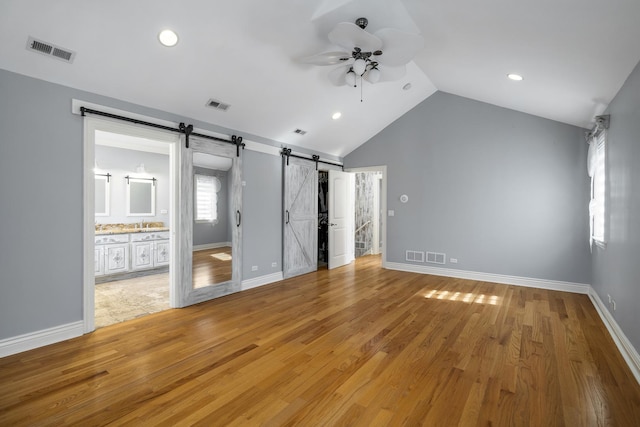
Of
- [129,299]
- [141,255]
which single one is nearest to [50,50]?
[129,299]

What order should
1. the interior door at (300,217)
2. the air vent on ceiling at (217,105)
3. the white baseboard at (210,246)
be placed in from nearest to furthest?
the air vent on ceiling at (217,105) → the white baseboard at (210,246) → the interior door at (300,217)

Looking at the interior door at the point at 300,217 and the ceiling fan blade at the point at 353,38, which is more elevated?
the ceiling fan blade at the point at 353,38

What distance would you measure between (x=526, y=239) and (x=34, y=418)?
639cm

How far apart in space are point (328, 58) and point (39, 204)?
314 centimetres

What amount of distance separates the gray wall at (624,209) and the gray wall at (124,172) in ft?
24.3

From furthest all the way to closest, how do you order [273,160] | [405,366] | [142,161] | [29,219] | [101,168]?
[142,161] < [101,168] < [273,160] < [29,219] < [405,366]

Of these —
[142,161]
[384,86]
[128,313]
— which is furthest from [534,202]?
[142,161]

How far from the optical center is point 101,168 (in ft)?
19.8

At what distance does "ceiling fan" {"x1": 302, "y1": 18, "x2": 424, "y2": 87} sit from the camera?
2.57 m

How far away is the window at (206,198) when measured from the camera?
14.0ft

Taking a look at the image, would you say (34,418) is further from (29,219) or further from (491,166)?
(491,166)

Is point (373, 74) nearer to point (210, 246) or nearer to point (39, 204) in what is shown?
point (210, 246)

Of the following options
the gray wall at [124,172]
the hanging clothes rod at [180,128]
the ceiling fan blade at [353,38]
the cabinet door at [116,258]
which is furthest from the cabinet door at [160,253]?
the ceiling fan blade at [353,38]

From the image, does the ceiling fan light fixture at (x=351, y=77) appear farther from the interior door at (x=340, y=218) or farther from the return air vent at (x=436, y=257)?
the return air vent at (x=436, y=257)
